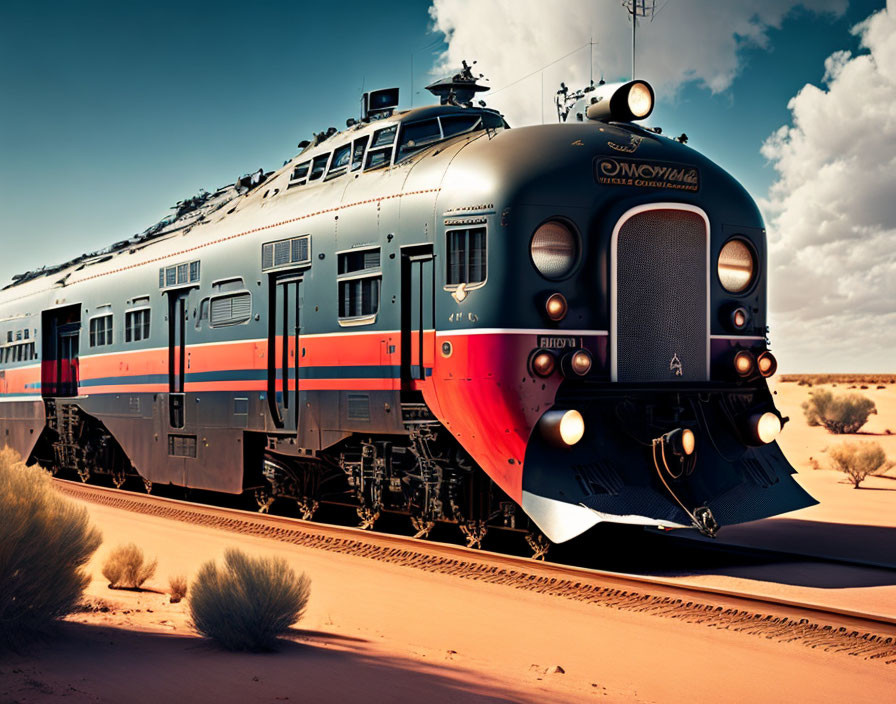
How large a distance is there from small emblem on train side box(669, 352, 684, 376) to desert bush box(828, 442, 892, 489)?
30.7 ft

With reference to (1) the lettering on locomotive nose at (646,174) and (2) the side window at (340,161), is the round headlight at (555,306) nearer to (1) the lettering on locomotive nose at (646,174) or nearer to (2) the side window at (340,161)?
(1) the lettering on locomotive nose at (646,174)

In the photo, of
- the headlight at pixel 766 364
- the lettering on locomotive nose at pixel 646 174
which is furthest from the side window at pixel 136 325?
the headlight at pixel 766 364

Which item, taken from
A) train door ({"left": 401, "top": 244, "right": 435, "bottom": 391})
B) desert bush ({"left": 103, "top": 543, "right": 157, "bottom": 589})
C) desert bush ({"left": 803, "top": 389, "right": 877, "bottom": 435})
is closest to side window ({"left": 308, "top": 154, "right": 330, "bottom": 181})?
train door ({"left": 401, "top": 244, "right": 435, "bottom": 391})

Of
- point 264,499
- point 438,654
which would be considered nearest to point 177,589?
point 438,654

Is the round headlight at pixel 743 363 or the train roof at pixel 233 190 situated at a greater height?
the train roof at pixel 233 190

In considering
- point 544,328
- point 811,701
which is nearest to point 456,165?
point 544,328

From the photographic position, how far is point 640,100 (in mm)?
12094

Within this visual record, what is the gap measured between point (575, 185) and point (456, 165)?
1.38 metres

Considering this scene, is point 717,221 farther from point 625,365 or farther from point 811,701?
point 811,701

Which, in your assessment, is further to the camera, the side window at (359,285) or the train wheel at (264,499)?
the train wheel at (264,499)

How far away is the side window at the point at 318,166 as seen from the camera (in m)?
14.0

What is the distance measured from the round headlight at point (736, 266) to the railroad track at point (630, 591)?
13.4ft

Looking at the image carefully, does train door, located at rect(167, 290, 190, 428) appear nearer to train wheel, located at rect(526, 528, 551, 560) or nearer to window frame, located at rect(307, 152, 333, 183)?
window frame, located at rect(307, 152, 333, 183)

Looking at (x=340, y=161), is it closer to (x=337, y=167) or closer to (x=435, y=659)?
(x=337, y=167)
